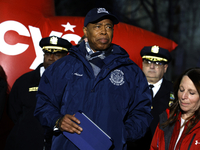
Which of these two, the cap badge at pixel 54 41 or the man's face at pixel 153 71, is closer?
the man's face at pixel 153 71

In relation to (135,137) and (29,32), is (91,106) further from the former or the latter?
(29,32)

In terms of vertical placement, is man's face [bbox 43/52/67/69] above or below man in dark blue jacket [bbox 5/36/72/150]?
above

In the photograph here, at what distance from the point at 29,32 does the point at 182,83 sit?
10.6 ft

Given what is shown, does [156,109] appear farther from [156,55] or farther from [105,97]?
[105,97]

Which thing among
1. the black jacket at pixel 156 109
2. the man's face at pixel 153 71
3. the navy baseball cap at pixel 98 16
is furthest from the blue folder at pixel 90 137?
the man's face at pixel 153 71

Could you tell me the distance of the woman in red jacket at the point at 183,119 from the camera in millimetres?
2357

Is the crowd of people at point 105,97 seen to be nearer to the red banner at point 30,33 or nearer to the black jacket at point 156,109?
the black jacket at point 156,109

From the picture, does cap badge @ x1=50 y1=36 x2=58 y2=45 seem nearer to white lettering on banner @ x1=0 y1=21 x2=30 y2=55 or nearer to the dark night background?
white lettering on banner @ x1=0 y1=21 x2=30 y2=55

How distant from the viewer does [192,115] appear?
2502 millimetres

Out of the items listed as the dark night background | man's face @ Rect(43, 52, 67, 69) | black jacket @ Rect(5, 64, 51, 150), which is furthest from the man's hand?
the dark night background

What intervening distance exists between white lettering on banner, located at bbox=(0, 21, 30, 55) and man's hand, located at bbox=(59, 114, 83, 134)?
10.6ft

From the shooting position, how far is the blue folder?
173 cm

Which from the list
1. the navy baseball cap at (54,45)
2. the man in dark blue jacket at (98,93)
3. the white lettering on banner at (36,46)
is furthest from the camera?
the white lettering on banner at (36,46)

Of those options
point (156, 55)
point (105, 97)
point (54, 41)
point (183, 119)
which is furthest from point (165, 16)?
point (105, 97)
